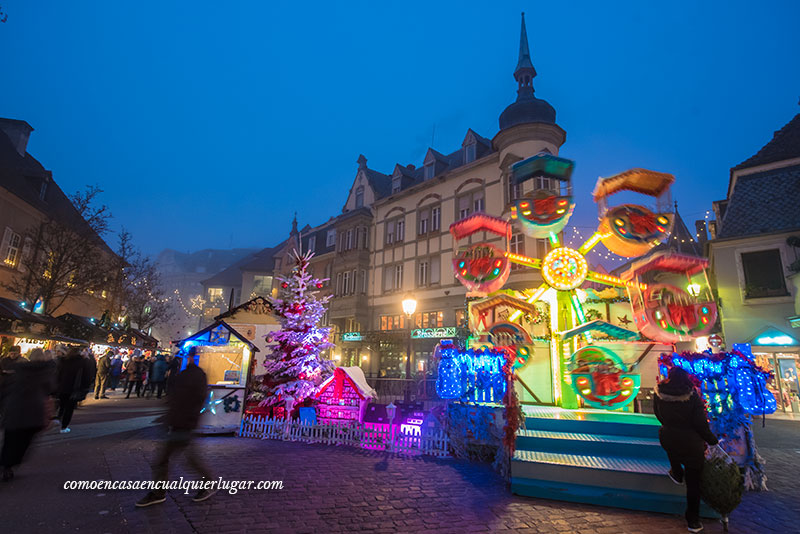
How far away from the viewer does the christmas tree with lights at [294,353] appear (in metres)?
11.3

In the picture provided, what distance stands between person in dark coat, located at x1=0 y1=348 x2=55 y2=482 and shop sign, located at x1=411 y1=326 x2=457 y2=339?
2000cm

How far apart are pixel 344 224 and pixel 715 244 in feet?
82.2

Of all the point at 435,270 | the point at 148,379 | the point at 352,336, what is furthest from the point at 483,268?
the point at 352,336

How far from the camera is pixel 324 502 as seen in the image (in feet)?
17.6

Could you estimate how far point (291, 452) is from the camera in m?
8.52

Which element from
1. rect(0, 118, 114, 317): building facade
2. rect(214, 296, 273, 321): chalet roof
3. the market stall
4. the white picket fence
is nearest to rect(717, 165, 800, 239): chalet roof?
the white picket fence

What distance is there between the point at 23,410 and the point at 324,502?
456 cm

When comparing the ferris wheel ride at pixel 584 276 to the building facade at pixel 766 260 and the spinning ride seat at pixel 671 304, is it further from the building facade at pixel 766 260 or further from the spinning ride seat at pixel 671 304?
the building facade at pixel 766 260

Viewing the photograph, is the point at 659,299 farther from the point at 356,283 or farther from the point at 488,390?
the point at 356,283

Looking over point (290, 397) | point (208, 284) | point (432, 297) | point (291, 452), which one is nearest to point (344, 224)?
point (432, 297)

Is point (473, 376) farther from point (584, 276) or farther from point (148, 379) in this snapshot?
point (148, 379)

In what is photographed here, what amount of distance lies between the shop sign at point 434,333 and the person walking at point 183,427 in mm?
19370

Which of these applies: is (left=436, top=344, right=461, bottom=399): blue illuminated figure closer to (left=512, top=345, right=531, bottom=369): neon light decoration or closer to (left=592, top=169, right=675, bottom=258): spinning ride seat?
(left=512, top=345, right=531, bottom=369): neon light decoration

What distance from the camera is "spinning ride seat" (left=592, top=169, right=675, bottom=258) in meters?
9.44
